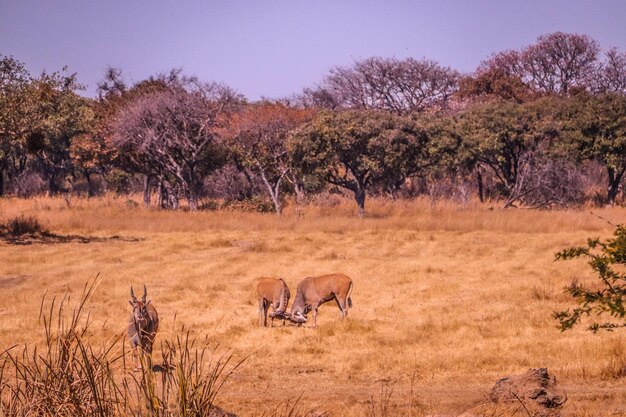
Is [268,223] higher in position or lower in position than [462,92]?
lower

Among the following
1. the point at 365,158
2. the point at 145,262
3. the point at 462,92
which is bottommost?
the point at 145,262

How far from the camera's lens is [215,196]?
4853cm

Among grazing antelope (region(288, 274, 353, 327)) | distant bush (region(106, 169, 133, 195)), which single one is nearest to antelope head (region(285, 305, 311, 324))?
grazing antelope (region(288, 274, 353, 327))

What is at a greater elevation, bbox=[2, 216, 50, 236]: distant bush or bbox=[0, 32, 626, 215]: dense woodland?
bbox=[0, 32, 626, 215]: dense woodland

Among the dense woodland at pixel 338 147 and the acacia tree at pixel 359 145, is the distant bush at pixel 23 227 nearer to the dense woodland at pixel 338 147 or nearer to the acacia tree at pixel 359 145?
the dense woodland at pixel 338 147

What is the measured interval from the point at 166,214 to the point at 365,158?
29.4ft

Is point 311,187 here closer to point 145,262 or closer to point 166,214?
point 166,214

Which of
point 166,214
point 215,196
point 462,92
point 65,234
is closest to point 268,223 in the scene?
point 166,214

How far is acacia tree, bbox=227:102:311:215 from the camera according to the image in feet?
128

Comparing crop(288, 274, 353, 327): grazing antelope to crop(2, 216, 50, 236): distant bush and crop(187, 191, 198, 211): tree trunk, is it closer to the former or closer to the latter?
crop(2, 216, 50, 236): distant bush

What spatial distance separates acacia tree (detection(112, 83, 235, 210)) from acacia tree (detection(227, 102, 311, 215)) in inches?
40.6

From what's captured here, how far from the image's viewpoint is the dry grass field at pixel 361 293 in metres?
12.0

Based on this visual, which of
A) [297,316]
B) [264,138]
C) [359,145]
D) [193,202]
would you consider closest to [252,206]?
[193,202]

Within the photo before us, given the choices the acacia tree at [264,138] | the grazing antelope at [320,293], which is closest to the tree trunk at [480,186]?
the acacia tree at [264,138]
